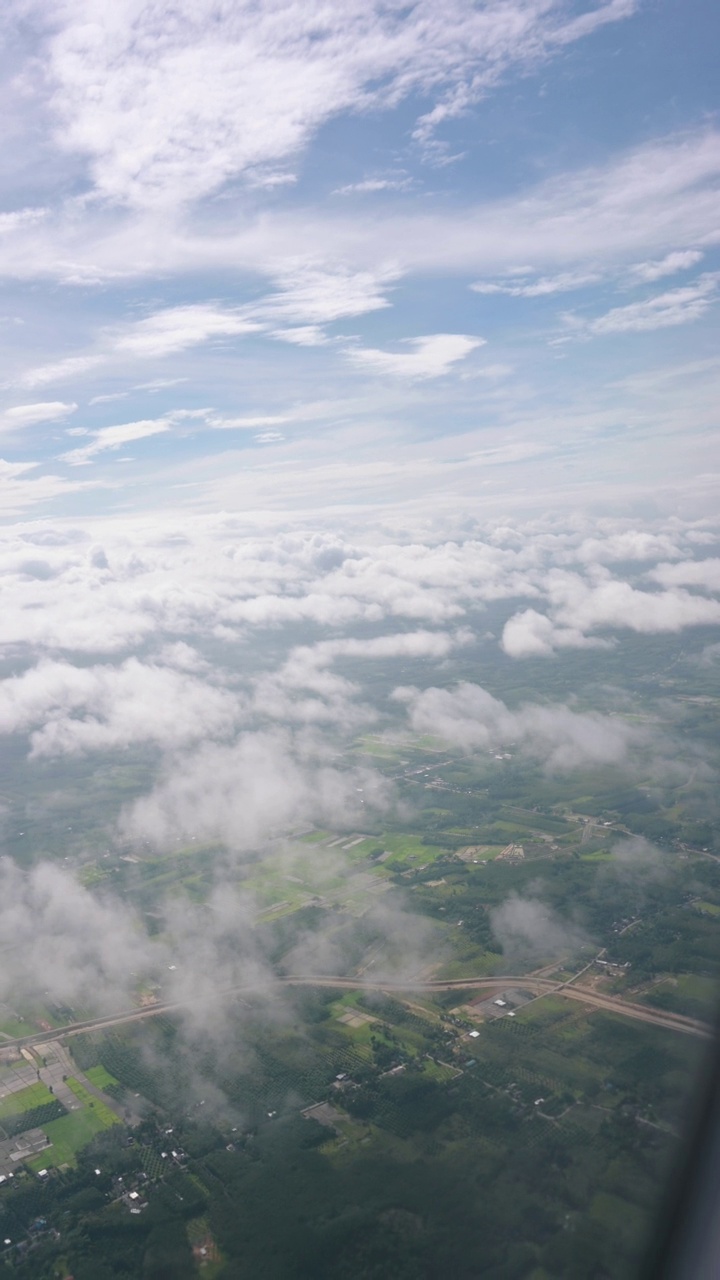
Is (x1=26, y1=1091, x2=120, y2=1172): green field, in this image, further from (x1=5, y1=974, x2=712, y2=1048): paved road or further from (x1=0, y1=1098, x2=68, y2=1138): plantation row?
(x1=5, y1=974, x2=712, y2=1048): paved road

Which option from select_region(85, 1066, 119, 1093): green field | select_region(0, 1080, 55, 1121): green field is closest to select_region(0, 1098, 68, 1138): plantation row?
select_region(0, 1080, 55, 1121): green field

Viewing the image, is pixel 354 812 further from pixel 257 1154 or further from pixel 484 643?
pixel 484 643

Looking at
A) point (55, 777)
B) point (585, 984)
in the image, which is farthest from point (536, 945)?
point (55, 777)

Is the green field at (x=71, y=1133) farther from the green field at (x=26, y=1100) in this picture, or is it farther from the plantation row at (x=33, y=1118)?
the green field at (x=26, y=1100)

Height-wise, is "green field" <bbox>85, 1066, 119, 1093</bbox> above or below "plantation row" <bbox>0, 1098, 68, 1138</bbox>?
below

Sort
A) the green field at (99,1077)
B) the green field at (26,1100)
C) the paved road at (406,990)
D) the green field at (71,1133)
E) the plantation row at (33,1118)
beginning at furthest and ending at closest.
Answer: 1. the paved road at (406,990)
2. the green field at (99,1077)
3. the green field at (26,1100)
4. the plantation row at (33,1118)
5. the green field at (71,1133)

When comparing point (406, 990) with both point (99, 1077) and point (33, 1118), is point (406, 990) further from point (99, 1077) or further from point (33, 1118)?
point (33, 1118)

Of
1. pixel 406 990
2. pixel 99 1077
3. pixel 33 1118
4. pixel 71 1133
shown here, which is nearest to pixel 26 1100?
pixel 33 1118

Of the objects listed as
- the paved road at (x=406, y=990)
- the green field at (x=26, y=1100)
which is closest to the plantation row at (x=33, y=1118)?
the green field at (x=26, y=1100)

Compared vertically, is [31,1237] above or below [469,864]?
above
